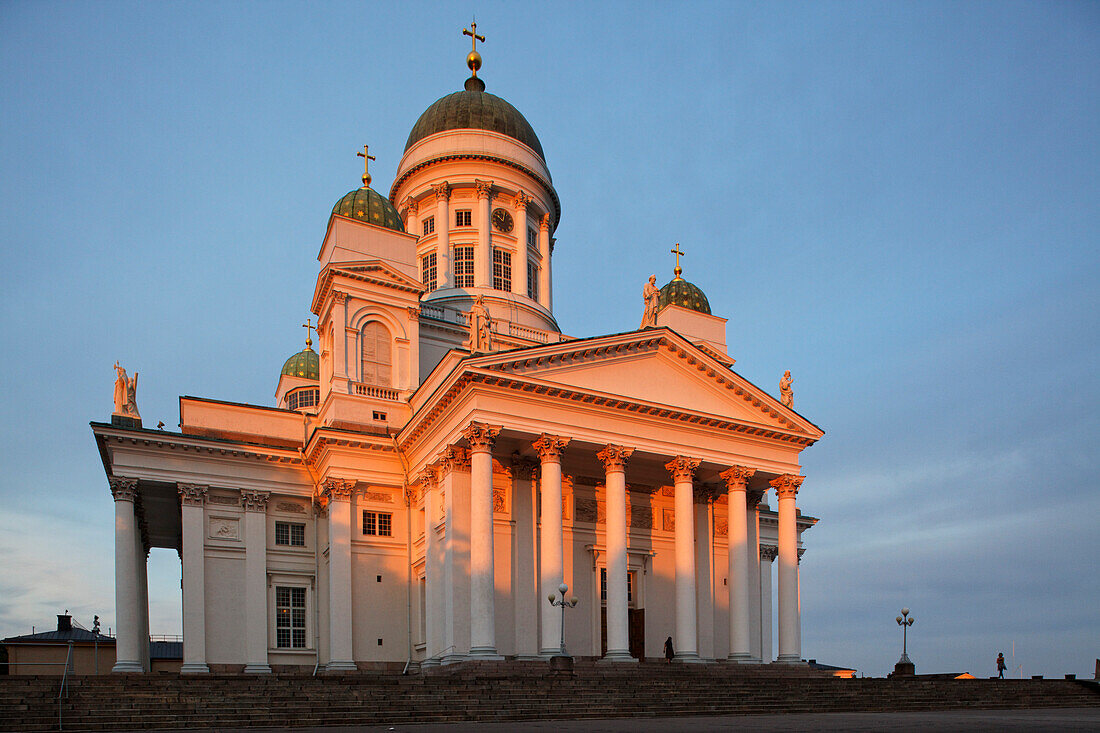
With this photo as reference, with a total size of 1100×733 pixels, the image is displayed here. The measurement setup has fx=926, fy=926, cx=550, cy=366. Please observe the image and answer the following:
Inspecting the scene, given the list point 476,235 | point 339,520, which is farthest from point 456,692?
point 476,235

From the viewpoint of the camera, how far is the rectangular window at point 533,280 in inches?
1786

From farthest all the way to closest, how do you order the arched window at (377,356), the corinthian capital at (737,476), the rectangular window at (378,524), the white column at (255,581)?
1. the arched window at (377,356)
2. the rectangular window at (378,524)
3. the corinthian capital at (737,476)
4. the white column at (255,581)

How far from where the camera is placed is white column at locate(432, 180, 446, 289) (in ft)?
141

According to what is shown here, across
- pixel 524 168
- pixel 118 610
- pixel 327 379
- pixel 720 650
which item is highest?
pixel 524 168

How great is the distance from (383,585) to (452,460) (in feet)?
23.8

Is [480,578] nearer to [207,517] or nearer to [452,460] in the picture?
[452,460]

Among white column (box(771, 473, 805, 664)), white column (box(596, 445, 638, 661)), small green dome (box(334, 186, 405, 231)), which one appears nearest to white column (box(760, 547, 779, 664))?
white column (box(771, 473, 805, 664))

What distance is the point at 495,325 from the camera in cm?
4034

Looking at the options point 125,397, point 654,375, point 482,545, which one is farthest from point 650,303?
point 125,397

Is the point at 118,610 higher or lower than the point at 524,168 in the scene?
lower

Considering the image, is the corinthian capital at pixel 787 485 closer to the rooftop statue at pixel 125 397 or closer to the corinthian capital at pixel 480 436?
the corinthian capital at pixel 480 436

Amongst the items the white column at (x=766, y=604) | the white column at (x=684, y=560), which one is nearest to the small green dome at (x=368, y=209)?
the white column at (x=684, y=560)

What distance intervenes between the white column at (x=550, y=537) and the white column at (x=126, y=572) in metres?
13.9

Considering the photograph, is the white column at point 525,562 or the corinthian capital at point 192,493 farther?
the corinthian capital at point 192,493
